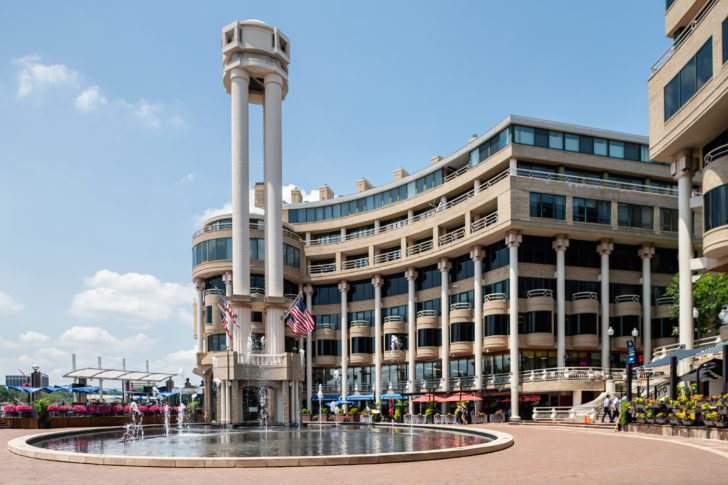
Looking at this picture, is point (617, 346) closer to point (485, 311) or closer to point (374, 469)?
point (485, 311)

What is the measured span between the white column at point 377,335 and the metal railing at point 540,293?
59.7ft

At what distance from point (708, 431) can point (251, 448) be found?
16373 mm

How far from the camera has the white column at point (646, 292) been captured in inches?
2044

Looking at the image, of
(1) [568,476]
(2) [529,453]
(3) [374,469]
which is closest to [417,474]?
(3) [374,469]

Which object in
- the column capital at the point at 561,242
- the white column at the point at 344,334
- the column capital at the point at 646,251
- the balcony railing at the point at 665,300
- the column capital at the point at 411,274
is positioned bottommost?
the white column at the point at 344,334

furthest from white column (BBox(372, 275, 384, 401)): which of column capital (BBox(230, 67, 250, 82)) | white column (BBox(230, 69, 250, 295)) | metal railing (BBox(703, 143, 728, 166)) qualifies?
metal railing (BBox(703, 143, 728, 166))

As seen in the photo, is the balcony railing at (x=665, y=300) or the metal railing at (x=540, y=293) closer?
the metal railing at (x=540, y=293)

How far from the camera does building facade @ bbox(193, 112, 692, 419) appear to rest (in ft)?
165

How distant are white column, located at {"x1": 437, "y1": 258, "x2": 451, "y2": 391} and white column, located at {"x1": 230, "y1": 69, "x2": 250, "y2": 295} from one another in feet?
58.3

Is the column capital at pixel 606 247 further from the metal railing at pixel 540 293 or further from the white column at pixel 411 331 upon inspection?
the white column at pixel 411 331

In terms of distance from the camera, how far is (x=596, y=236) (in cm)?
5119

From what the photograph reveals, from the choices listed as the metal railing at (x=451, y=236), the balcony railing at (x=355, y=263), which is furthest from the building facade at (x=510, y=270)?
the balcony railing at (x=355, y=263)

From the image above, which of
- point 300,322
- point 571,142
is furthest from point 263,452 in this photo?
point 571,142

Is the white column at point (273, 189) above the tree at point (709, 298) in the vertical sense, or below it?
above
